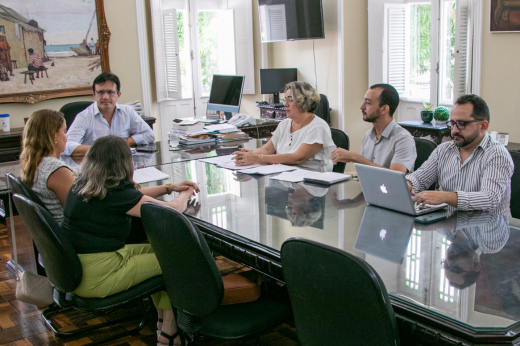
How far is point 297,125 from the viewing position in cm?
357

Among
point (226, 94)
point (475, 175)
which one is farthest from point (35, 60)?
point (475, 175)

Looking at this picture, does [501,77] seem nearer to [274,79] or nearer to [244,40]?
[274,79]

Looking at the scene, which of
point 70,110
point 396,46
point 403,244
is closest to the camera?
point 403,244

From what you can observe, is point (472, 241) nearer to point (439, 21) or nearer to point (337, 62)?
point (439, 21)

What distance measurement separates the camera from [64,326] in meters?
2.97

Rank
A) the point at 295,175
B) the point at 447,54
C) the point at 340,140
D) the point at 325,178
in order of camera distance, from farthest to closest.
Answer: the point at 447,54 → the point at 340,140 → the point at 295,175 → the point at 325,178

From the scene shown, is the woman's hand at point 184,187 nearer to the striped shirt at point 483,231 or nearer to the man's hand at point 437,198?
the man's hand at point 437,198

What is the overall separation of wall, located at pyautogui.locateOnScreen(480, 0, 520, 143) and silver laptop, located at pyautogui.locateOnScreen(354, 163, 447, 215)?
10.2 ft

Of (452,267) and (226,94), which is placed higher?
(226,94)

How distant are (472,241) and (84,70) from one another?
472cm

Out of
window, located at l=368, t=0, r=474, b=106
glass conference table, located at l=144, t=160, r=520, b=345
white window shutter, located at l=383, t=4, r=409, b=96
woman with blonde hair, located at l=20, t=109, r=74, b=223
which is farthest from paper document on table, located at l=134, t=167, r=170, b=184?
white window shutter, located at l=383, t=4, r=409, b=96

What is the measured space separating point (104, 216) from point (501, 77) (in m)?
4.08

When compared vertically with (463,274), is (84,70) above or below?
above

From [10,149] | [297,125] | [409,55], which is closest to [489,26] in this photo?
[409,55]
